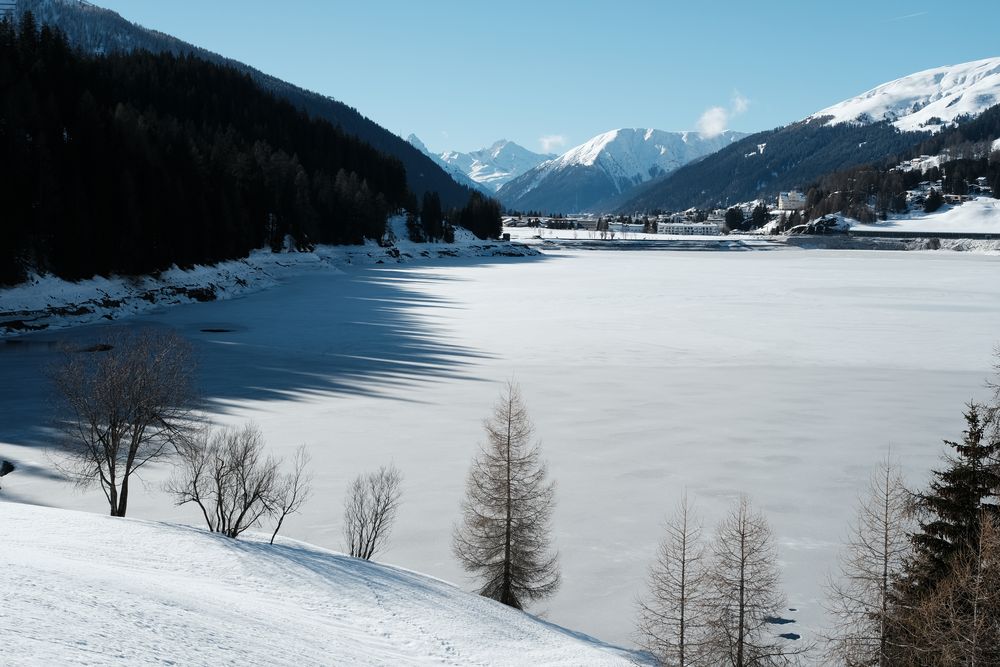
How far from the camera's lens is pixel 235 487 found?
21000mm

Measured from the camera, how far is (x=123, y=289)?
6994 cm

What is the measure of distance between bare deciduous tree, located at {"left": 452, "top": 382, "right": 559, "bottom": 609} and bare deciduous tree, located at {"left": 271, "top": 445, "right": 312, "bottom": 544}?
15.3ft

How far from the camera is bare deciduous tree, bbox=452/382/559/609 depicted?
Answer: 60.0 feet

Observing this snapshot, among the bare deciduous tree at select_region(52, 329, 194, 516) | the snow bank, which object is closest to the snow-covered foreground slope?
the bare deciduous tree at select_region(52, 329, 194, 516)

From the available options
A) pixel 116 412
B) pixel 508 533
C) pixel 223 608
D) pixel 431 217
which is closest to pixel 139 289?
pixel 116 412

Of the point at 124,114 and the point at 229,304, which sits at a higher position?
the point at 124,114

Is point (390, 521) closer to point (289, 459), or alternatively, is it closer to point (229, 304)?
point (289, 459)

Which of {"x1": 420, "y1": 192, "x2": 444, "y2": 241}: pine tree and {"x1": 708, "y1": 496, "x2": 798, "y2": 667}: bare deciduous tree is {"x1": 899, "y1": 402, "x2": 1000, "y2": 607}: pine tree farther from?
{"x1": 420, "y1": 192, "x2": 444, "y2": 241}: pine tree

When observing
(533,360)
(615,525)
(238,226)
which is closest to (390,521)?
(615,525)

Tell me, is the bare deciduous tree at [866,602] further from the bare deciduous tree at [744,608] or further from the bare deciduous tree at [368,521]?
the bare deciduous tree at [368,521]

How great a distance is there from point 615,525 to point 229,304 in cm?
6583

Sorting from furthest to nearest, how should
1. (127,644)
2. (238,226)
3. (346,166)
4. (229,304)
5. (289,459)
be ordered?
(346,166) < (238,226) < (229,304) < (289,459) < (127,644)

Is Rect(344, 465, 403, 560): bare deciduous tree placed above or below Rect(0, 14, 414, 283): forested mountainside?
below

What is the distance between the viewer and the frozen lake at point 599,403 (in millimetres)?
21047
